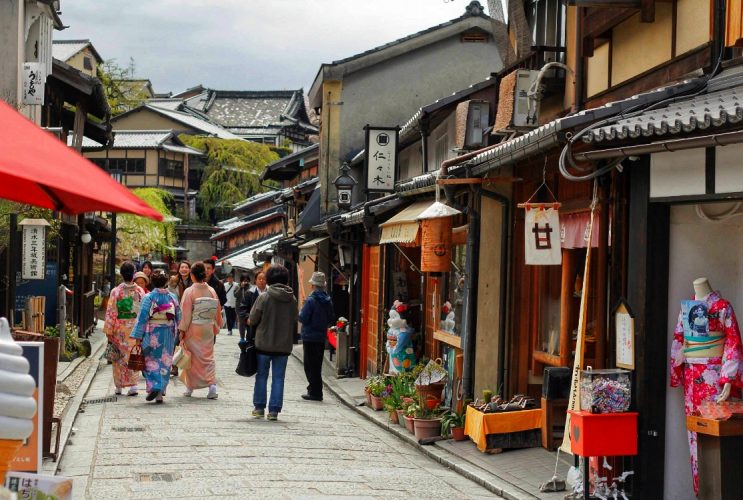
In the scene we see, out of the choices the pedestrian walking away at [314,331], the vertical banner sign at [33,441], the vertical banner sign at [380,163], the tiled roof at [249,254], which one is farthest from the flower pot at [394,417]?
the tiled roof at [249,254]

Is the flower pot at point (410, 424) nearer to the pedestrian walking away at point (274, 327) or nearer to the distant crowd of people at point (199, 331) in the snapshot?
the distant crowd of people at point (199, 331)

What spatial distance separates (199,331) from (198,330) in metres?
0.02

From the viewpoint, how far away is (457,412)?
14.6m

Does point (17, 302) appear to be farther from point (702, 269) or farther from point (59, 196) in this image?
point (59, 196)

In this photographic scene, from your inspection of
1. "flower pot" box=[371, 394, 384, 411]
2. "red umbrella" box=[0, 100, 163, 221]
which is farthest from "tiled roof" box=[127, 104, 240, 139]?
"red umbrella" box=[0, 100, 163, 221]

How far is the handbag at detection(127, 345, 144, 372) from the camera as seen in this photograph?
16.9m

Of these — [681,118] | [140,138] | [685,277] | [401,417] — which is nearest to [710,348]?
[685,277]

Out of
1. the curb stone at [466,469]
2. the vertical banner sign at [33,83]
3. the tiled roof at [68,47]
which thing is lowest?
the curb stone at [466,469]

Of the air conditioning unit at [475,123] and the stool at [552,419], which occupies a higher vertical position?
the air conditioning unit at [475,123]

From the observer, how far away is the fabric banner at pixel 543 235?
479 inches

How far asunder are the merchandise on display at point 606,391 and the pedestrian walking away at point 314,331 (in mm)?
9383

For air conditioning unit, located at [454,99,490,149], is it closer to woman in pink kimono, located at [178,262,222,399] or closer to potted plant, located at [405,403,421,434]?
potted plant, located at [405,403,421,434]

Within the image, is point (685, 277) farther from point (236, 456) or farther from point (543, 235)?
point (236, 456)

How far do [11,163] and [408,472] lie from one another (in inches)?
333
